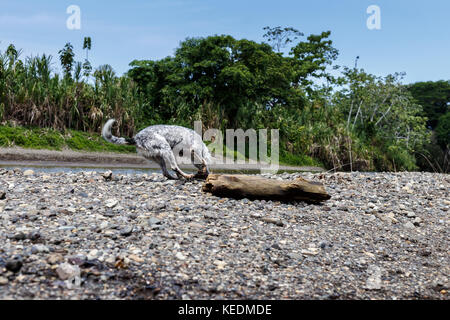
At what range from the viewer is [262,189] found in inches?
266

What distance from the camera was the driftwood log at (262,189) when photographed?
673 centimetres

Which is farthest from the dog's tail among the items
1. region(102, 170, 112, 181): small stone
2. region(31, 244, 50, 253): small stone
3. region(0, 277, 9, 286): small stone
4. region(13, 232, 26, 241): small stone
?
region(0, 277, 9, 286): small stone

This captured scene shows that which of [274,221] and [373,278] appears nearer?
[373,278]

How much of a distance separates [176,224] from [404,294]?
2783 millimetres

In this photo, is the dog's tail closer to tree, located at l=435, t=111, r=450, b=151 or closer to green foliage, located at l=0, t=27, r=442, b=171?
green foliage, located at l=0, t=27, r=442, b=171

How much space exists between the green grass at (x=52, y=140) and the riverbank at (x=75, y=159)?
340 mm

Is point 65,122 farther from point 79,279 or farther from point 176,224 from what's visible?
point 79,279

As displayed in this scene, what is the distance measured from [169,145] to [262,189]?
7.79 ft

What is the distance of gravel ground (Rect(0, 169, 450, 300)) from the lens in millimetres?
3688

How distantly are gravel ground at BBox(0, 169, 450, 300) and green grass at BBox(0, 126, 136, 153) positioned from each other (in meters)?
10.3

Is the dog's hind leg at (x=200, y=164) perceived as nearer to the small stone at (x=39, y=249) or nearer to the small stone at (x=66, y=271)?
the small stone at (x=39, y=249)

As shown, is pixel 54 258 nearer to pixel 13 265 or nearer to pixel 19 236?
pixel 13 265

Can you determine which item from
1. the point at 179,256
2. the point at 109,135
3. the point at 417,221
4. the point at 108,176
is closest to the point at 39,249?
the point at 179,256

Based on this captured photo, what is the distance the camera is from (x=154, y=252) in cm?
427
